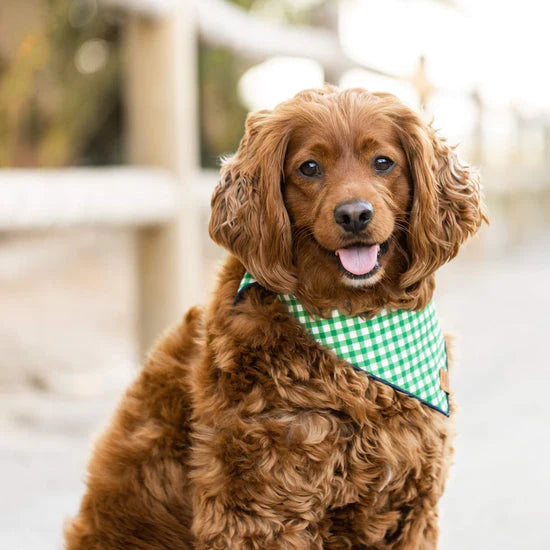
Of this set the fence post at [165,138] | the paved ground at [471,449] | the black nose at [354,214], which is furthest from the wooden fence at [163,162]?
the black nose at [354,214]

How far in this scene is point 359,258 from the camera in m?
2.08

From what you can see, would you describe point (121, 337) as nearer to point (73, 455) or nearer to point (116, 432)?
point (73, 455)

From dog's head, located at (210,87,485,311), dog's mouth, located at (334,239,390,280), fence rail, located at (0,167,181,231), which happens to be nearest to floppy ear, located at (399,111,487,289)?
dog's head, located at (210,87,485,311)

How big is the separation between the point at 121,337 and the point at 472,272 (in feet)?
14.7

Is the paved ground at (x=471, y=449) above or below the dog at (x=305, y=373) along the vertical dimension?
below

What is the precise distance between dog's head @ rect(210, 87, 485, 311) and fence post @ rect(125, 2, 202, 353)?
222 cm

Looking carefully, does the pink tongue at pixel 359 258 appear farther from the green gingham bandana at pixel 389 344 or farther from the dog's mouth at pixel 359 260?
the green gingham bandana at pixel 389 344

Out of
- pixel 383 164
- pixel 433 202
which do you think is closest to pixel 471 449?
pixel 433 202

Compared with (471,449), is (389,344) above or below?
above

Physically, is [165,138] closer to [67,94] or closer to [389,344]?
[389,344]

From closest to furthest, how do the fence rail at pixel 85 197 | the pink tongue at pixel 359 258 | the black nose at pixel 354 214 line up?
the black nose at pixel 354 214 < the pink tongue at pixel 359 258 < the fence rail at pixel 85 197

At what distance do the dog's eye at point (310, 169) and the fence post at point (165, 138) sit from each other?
7.69ft

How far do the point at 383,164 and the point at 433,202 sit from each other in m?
0.16

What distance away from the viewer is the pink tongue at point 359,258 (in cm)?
207
